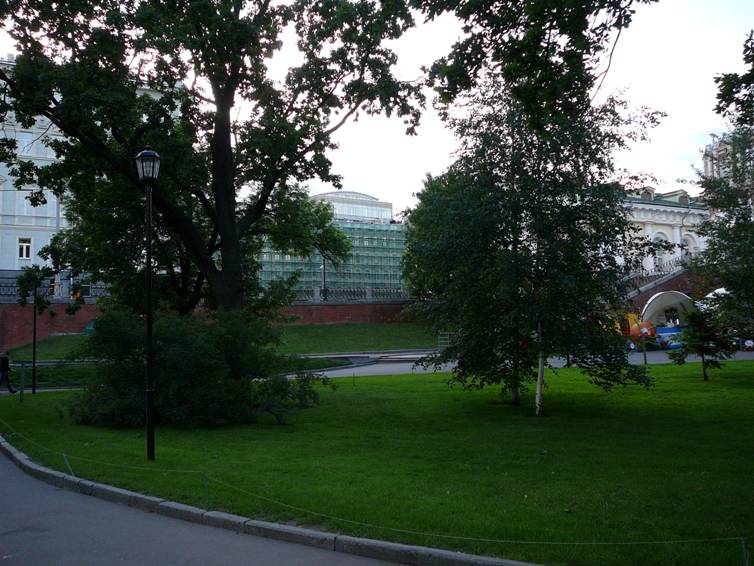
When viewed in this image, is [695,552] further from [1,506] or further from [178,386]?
[178,386]

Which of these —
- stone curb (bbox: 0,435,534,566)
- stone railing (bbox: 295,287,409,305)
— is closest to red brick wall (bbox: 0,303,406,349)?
stone railing (bbox: 295,287,409,305)

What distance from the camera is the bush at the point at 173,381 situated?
48.9 ft

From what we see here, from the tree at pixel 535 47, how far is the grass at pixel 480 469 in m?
6.06

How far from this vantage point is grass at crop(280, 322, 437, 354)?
4612cm

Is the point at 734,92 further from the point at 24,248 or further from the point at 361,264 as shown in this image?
the point at 361,264

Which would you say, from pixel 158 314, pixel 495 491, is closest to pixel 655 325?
pixel 158 314

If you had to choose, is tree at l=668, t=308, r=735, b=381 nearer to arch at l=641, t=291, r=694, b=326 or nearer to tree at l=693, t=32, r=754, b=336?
tree at l=693, t=32, r=754, b=336

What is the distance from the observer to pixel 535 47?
11.7m

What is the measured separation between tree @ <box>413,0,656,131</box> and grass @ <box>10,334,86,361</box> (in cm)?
2924

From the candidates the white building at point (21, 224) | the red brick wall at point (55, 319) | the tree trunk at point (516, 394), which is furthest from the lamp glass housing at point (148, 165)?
the white building at point (21, 224)

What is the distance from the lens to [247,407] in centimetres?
1578

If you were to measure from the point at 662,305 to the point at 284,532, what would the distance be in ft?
141

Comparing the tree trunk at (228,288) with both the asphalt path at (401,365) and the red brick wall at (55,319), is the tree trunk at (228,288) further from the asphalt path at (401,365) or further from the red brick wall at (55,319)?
the red brick wall at (55,319)

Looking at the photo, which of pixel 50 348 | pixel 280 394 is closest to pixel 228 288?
pixel 280 394
